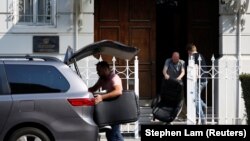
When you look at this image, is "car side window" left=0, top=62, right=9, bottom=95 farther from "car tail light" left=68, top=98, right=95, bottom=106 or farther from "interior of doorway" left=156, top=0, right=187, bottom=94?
"interior of doorway" left=156, top=0, right=187, bottom=94

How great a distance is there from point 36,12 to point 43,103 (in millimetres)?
5538

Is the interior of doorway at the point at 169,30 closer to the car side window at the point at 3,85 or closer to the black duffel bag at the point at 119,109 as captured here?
the black duffel bag at the point at 119,109

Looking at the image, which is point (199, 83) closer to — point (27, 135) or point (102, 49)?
point (102, 49)

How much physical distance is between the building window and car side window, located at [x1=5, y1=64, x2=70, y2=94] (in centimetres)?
499

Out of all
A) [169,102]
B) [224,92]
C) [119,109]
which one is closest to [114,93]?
[119,109]

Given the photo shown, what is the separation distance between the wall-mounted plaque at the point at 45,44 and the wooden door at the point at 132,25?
49.9 inches

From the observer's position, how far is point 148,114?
13883 mm

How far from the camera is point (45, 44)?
539 inches

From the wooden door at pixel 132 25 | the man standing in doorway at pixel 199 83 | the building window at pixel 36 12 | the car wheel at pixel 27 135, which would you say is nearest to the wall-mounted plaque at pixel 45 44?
the building window at pixel 36 12

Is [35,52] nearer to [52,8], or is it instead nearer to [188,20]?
[52,8]

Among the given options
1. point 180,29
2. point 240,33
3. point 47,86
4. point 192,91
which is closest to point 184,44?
point 180,29

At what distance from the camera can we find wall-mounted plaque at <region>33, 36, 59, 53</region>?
1366cm

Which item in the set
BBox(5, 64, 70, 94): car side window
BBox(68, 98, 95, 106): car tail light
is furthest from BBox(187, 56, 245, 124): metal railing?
BBox(5, 64, 70, 94): car side window

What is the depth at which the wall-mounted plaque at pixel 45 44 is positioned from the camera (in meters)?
13.7
